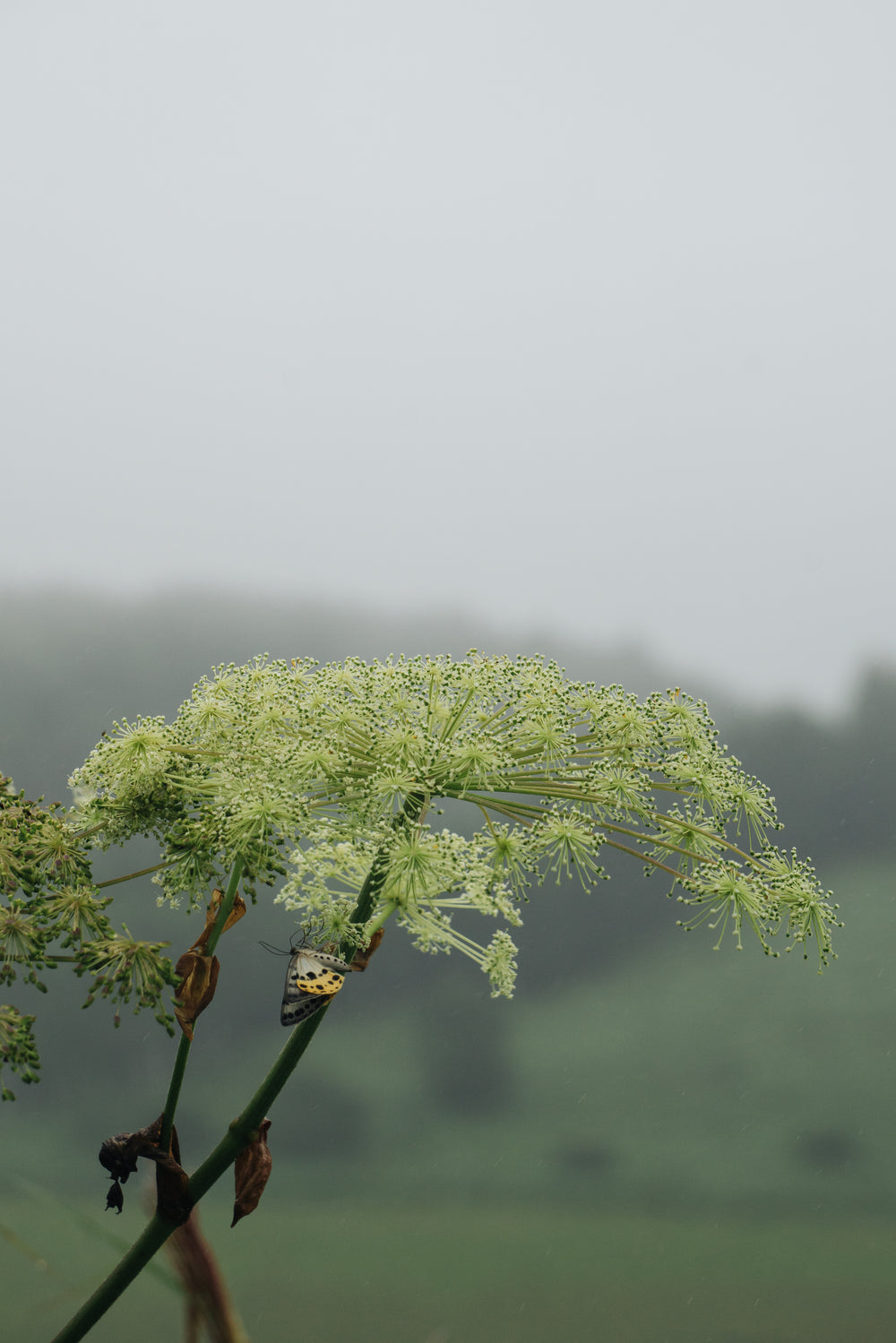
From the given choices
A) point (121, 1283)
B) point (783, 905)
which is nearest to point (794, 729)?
point (783, 905)

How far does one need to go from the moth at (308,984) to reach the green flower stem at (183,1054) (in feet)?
0.50

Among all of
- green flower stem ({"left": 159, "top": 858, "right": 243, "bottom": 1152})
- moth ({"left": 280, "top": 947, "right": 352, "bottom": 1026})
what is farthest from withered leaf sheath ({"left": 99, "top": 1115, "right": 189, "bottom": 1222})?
moth ({"left": 280, "top": 947, "right": 352, "bottom": 1026})

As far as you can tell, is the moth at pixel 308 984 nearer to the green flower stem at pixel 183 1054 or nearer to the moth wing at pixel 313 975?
the moth wing at pixel 313 975

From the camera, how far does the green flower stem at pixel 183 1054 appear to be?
1.71 metres

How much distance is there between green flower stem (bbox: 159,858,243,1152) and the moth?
15cm

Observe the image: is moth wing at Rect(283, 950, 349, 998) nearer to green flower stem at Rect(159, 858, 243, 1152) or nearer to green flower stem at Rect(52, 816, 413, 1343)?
green flower stem at Rect(52, 816, 413, 1343)

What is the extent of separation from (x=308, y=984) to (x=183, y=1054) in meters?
0.24

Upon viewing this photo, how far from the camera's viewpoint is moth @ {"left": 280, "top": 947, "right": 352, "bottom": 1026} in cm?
163

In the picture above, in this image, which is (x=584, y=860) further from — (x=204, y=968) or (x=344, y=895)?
(x=204, y=968)

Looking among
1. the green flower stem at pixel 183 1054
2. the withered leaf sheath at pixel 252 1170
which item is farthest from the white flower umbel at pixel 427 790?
the withered leaf sheath at pixel 252 1170

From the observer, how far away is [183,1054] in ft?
5.61

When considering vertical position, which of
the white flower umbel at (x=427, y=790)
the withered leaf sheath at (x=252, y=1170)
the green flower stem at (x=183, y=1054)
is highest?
the white flower umbel at (x=427, y=790)

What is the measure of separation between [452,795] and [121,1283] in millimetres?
882

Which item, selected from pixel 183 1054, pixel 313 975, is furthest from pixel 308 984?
pixel 183 1054
